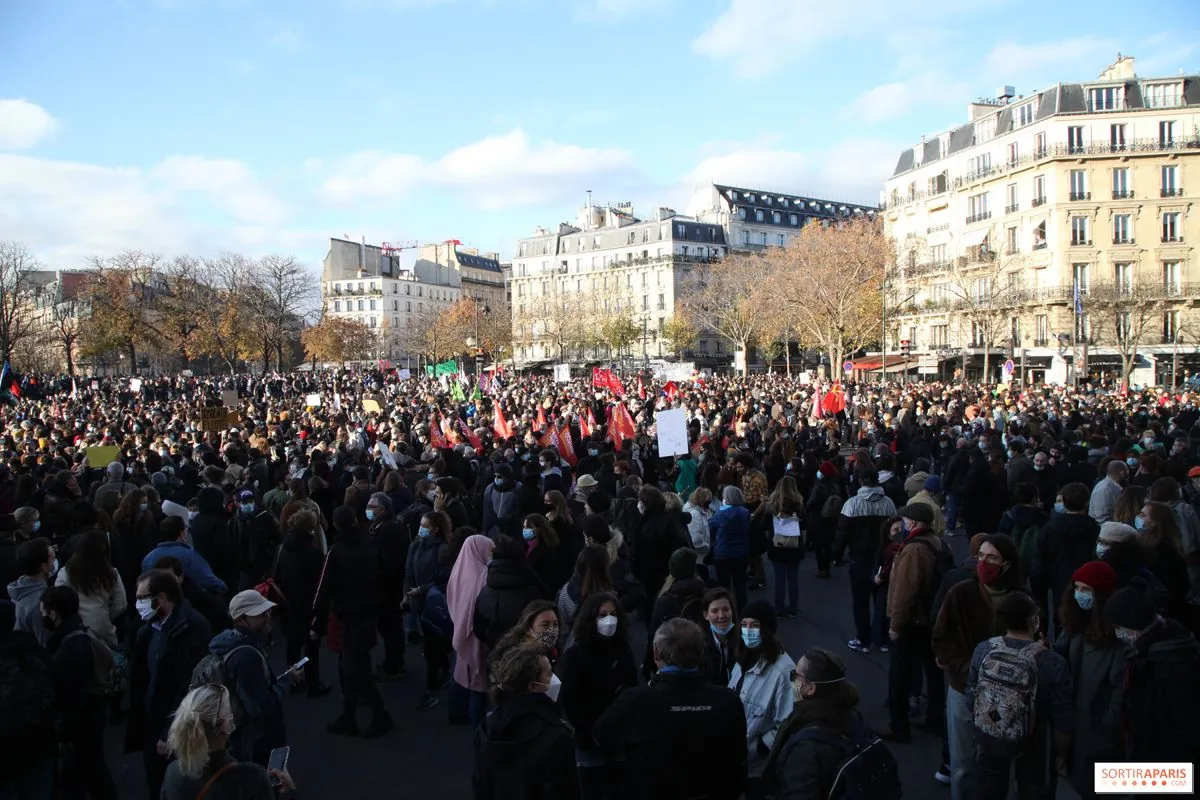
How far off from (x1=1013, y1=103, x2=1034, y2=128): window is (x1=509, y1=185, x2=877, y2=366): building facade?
105ft

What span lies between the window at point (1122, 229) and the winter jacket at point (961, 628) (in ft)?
159

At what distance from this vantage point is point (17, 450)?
49.2ft

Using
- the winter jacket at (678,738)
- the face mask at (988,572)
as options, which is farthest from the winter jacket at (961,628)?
the winter jacket at (678,738)

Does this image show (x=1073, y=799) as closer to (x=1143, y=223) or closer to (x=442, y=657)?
(x=442, y=657)

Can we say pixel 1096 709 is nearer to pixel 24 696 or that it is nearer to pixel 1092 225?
pixel 24 696

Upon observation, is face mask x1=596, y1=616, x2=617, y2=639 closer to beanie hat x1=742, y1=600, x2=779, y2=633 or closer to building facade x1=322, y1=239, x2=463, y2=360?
beanie hat x1=742, y1=600, x2=779, y2=633

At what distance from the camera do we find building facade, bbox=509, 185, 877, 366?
7806cm

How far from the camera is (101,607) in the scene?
A: 5.53 m

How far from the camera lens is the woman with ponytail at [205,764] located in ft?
10.3

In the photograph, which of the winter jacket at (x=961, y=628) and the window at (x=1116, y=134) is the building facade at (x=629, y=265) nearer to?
the window at (x=1116, y=134)

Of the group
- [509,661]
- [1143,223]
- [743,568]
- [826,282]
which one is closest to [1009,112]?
[1143,223]

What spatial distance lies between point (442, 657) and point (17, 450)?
39.2 feet

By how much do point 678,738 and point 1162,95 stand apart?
54398 mm

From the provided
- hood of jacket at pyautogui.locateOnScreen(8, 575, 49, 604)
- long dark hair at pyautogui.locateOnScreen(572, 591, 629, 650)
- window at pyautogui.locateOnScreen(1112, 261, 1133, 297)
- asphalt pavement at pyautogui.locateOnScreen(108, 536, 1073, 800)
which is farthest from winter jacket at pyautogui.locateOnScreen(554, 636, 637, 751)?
window at pyautogui.locateOnScreen(1112, 261, 1133, 297)
